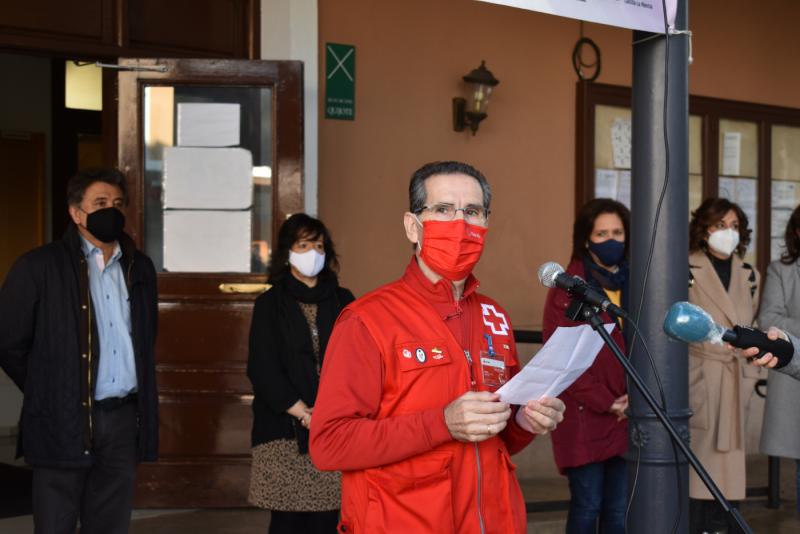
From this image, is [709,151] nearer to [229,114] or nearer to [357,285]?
[357,285]

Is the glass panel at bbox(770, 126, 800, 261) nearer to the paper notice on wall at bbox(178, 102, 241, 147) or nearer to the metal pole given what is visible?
the paper notice on wall at bbox(178, 102, 241, 147)

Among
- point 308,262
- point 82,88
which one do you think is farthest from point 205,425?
point 82,88

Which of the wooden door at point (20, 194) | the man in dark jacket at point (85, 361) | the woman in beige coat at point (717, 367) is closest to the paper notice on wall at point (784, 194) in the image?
the woman in beige coat at point (717, 367)

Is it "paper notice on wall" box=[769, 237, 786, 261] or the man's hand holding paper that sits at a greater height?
"paper notice on wall" box=[769, 237, 786, 261]

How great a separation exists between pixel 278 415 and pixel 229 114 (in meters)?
2.07

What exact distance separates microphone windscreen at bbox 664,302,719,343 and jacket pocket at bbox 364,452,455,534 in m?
0.57

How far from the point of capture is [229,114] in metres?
5.38

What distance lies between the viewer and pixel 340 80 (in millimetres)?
5828

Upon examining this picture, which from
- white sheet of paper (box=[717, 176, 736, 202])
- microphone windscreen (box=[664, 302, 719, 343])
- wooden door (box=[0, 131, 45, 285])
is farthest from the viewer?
wooden door (box=[0, 131, 45, 285])

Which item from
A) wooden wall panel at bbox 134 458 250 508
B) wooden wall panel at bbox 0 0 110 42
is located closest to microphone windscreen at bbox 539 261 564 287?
wooden wall panel at bbox 134 458 250 508

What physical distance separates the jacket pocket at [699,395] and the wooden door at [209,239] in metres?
2.20

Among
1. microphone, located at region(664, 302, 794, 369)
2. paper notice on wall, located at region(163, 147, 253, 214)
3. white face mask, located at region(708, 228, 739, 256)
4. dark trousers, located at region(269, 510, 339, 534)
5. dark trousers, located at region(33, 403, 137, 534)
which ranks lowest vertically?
dark trousers, located at region(269, 510, 339, 534)

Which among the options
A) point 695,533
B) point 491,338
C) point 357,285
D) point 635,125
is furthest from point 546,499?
point 491,338

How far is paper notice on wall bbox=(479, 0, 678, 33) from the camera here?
2.69 metres
